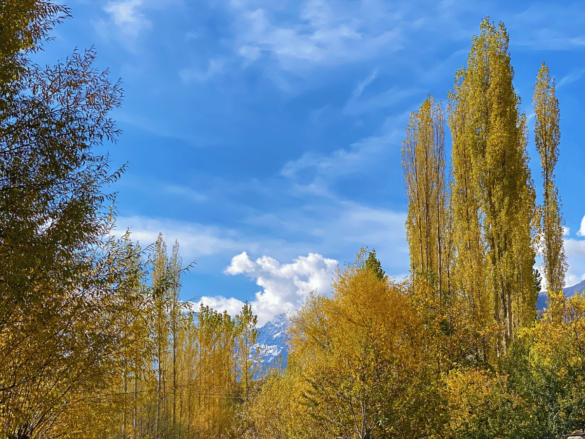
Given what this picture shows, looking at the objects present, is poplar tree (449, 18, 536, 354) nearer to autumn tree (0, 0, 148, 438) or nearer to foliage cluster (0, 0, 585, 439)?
foliage cluster (0, 0, 585, 439)

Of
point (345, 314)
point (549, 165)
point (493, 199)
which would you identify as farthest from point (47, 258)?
point (549, 165)

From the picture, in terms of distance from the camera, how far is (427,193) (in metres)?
21.8

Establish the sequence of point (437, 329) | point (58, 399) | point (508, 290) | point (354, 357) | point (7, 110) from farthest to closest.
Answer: point (508, 290)
point (437, 329)
point (354, 357)
point (58, 399)
point (7, 110)

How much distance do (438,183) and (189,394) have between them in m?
15.9

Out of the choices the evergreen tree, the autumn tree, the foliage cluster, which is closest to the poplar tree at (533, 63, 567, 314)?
the foliage cluster

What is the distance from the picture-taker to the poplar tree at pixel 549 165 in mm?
22547

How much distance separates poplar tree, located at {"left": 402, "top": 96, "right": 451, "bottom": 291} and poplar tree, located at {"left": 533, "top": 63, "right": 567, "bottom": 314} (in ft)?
17.3

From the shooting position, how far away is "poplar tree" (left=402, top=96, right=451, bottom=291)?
2166 cm

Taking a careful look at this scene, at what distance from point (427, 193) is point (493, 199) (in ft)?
14.8

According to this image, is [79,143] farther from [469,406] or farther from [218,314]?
[218,314]

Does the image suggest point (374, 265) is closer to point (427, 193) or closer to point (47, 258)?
point (427, 193)

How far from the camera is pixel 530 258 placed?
1841 centimetres

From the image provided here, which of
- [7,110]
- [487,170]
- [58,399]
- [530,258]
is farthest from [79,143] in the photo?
[530,258]

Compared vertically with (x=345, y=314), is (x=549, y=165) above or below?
above
